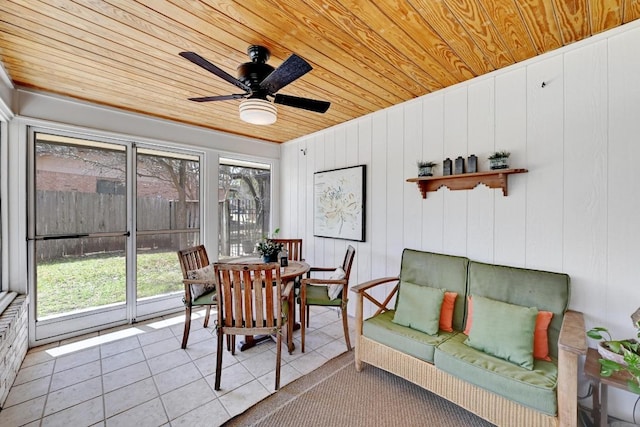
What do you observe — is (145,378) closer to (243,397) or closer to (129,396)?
(129,396)

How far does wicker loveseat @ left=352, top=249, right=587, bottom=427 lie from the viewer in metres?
1.47

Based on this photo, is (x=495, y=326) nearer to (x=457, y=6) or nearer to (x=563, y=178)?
(x=563, y=178)

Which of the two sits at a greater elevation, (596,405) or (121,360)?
Answer: (596,405)

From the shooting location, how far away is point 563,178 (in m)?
1.97

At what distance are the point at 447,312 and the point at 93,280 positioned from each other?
3.71 metres

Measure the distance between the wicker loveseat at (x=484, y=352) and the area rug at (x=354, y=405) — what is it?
15 centimetres

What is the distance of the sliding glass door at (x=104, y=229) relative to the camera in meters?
2.80

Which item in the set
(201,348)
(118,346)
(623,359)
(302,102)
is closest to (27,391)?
(118,346)

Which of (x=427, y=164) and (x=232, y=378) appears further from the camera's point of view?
(x=427, y=164)

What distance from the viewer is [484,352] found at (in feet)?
5.92

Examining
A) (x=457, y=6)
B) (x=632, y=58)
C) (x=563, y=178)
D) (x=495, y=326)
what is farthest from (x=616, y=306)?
(x=457, y=6)

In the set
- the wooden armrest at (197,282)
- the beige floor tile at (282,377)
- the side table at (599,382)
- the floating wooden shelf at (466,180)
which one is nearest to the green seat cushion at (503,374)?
the side table at (599,382)

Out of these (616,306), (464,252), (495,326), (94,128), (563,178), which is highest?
Result: (94,128)

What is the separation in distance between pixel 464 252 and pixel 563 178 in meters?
0.91
